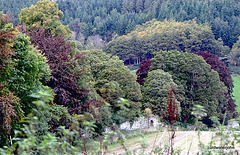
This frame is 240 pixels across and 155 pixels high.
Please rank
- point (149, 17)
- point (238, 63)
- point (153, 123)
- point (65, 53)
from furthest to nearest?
point (149, 17) < point (238, 63) < point (153, 123) < point (65, 53)

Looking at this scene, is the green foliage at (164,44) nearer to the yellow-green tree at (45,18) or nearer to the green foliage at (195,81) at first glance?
the green foliage at (195,81)

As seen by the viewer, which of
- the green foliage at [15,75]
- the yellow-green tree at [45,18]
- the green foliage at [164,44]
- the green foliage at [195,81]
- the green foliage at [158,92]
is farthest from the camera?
the green foliage at [164,44]

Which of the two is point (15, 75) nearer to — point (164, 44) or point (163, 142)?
point (163, 142)

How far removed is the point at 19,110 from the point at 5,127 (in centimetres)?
95

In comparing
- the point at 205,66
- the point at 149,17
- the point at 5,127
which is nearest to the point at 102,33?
the point at 149,17

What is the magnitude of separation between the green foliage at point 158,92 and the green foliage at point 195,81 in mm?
1813

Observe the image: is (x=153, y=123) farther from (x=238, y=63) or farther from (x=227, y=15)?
(x=227, y=15)

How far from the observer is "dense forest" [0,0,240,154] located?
3.58 m

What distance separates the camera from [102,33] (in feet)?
283

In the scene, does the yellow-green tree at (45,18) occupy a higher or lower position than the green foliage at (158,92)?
higher

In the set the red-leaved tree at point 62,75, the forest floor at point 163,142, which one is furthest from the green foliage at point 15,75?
the forest floor at point 163,142

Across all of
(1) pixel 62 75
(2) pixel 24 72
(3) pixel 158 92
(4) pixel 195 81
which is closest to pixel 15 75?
(2) pixel 24 72

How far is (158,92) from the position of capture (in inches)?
982

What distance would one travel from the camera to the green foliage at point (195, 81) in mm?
27031
